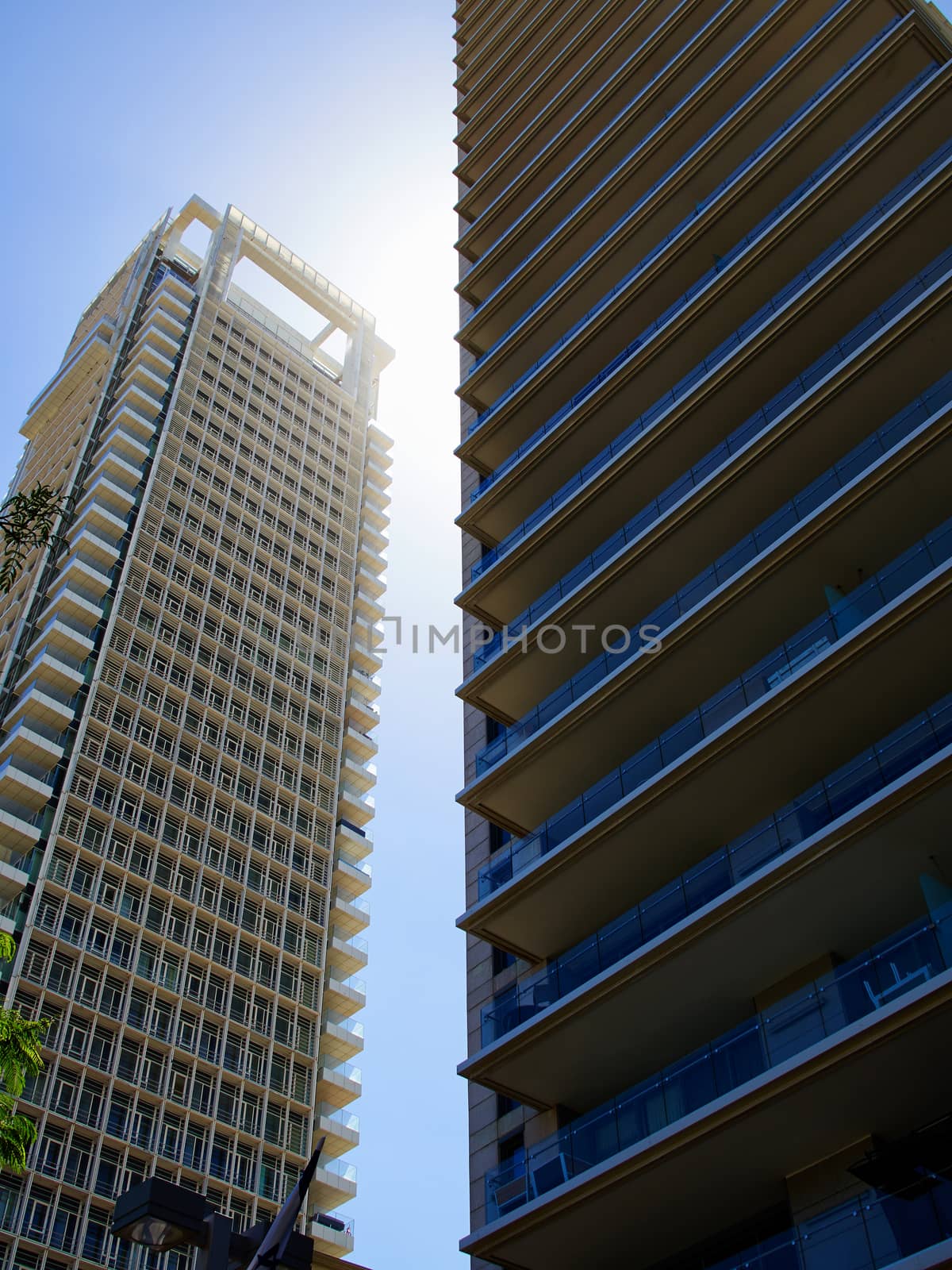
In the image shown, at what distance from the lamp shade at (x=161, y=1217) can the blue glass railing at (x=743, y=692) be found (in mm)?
13596

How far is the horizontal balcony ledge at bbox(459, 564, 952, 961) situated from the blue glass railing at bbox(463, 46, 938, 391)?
12.6 meters

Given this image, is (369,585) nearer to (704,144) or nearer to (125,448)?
(125,448)

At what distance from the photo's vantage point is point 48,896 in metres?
47.6

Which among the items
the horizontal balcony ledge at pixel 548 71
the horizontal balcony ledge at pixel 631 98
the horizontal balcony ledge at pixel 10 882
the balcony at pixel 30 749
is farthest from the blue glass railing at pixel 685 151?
the horizontal balcony ledge at pixel 10 882

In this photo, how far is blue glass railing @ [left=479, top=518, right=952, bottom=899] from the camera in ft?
66.8

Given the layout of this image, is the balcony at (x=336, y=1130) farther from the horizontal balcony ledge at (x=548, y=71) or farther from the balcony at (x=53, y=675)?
the horizontal balcony ledge at (x=548, y=71)

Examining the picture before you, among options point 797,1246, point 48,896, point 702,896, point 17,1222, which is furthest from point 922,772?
point 48,896

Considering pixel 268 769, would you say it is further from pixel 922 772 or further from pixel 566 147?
pixel 922 772

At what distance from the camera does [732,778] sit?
850 inches

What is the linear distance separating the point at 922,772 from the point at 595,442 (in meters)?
15.4

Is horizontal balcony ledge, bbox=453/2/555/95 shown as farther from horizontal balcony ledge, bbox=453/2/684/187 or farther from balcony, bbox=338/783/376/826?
balcony, bbox=338/783/376/826

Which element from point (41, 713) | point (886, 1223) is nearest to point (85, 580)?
→ point (41, 713)

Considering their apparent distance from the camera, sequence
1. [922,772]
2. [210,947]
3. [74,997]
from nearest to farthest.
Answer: [922,772]
[74,997]
[210,947]

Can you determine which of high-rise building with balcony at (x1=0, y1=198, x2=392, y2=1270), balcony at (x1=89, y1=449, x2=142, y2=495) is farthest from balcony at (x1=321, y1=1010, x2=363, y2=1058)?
balcony at (x1=89, y1=449, x2=142, y2=495)
